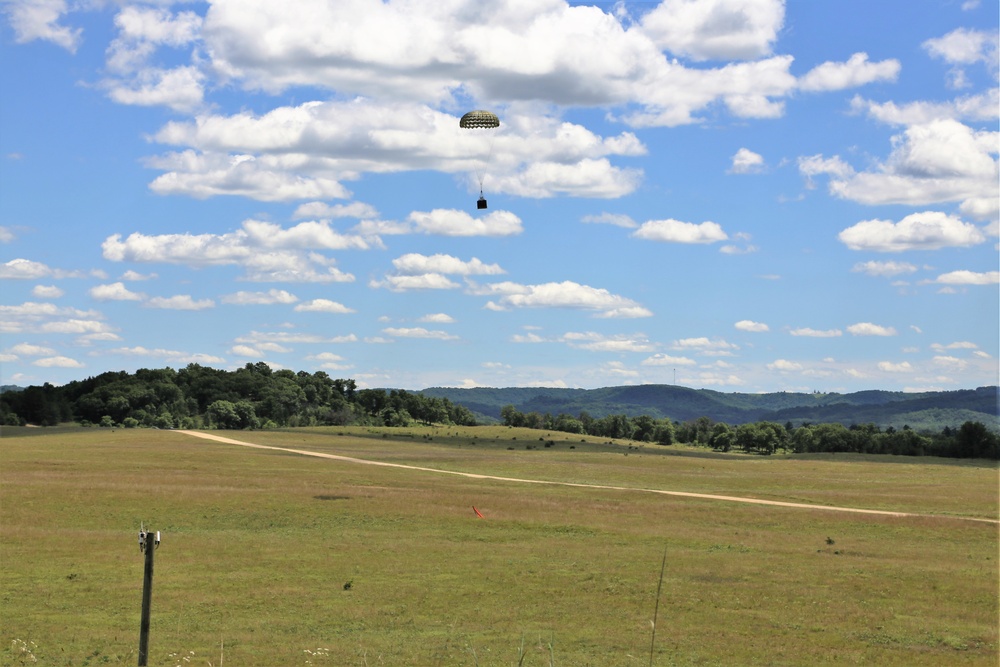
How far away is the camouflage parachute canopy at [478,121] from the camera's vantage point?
3187 inches

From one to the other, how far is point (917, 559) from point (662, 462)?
271 ft

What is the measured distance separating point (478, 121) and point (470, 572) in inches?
1729

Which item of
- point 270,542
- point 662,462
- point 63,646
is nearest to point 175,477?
point 270,542

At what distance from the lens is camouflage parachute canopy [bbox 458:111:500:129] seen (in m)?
80.9

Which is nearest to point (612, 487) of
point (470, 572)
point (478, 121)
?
point (478, 121)

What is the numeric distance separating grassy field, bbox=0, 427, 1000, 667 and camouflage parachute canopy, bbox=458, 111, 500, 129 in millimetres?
28931

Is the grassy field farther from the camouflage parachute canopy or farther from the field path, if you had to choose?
the camouflage parachute canopy

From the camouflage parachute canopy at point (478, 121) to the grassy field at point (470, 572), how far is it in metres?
28.9

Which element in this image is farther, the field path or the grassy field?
the field path

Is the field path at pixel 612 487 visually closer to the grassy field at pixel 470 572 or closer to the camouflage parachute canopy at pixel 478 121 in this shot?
the grassy field at pixel 470 572

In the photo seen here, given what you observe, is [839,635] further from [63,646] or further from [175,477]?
[175,477]

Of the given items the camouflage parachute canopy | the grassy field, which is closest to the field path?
the grassy field

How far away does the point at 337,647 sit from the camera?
3372 centimetres

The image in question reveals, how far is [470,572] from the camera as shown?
47.2 meters
